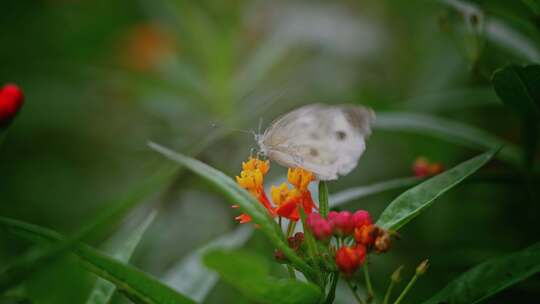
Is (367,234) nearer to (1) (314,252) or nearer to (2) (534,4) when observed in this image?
(1) (314,252)

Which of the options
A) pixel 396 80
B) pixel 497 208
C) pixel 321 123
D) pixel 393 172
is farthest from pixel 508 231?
pixel 396 80

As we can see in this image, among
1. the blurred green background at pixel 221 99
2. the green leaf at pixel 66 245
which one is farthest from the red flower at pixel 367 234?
the blurred green background at pixel 221 99

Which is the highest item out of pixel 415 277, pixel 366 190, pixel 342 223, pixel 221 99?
pixel 342 223

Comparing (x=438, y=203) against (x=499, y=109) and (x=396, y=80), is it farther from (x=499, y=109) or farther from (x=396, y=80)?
(x=396, y=80)

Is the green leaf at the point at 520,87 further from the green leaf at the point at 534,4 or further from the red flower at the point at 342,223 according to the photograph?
the red flower at the point at 342,223

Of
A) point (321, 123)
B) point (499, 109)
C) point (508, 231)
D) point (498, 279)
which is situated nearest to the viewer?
point (498, 279)

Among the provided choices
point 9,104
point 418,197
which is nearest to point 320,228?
point 418,197
